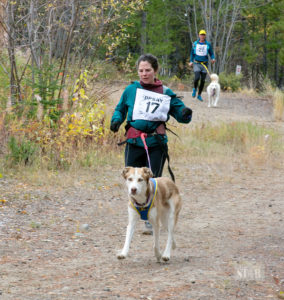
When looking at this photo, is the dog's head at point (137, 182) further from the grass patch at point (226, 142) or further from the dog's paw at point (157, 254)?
the grass patch at point (226, 142)

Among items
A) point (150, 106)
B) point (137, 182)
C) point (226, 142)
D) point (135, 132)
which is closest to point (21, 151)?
point (135, 132)

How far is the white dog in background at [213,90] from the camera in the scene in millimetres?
17728

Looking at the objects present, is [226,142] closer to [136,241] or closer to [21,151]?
[21,151]

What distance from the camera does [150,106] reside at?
585 cm

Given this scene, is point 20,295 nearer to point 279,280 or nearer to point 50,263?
point 50,263

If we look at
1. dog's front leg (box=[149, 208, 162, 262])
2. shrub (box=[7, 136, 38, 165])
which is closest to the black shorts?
dog's front leg (box=[149, 208, 162, 262])

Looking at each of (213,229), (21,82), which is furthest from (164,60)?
(213,229)

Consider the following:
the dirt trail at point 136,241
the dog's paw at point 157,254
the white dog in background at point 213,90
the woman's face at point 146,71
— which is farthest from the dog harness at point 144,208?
the white dog in background at point 213,90

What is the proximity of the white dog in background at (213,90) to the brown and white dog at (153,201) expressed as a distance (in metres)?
12.3

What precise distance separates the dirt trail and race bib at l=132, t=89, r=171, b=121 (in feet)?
4.57

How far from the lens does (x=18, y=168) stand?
933 cm

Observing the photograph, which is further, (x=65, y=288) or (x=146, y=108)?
(x=146, y=108)

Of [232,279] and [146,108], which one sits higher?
[146,108]

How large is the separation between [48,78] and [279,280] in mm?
6364
